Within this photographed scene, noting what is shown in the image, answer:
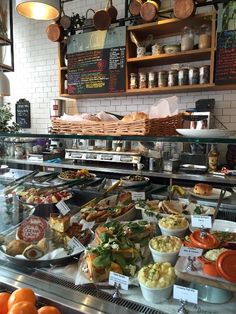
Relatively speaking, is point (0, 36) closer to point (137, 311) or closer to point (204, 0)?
point (204, 0)

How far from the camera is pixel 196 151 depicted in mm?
2867

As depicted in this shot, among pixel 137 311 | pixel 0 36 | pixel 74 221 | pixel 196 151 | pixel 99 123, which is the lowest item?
pixel 137 311

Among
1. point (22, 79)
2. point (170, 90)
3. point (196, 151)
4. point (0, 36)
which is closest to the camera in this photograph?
point (196, 151)

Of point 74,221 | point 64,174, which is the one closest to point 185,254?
point 74,221

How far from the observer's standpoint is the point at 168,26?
342 cm

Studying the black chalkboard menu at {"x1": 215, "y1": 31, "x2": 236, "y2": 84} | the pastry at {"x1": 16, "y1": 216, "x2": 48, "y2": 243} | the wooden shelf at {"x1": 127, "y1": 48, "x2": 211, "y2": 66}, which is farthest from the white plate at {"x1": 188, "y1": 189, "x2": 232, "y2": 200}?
the wooden shelf at {"x1": 127, "y1": 48, "x2": 211, "y2": 66}

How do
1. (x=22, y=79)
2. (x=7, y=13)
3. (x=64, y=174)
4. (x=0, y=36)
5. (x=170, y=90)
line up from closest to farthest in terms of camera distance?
(x=64, y=174), (x=170, y=90), (x=0, y=36), (x=7, y=13), (x=22, y=79)

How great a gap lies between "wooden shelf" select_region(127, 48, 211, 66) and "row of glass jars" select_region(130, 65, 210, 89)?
16 centimetres

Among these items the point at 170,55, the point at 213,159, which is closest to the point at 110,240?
the point at 213,159

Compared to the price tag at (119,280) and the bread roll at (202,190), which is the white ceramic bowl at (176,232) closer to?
the price tag at (119,280)

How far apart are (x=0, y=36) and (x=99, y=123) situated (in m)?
3.64

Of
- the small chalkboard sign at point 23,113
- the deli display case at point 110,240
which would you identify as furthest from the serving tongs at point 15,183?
the small chalkboard sign at point 23,113

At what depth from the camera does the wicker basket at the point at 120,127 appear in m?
1.19

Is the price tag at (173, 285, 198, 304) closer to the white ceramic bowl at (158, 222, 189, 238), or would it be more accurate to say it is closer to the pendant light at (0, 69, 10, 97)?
the white ceramic bowl at (158, 222, 189, 238)
